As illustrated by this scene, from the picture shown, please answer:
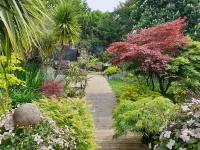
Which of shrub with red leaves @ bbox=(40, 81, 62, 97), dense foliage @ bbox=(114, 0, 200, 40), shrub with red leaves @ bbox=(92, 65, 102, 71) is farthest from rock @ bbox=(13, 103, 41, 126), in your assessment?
shrub with red leaves @ bbox=(92, 65, 102, 71)

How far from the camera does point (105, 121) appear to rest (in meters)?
7.06


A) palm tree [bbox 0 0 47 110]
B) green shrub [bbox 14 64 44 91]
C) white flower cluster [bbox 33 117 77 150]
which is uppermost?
palm tree [bbox 0 0 47 110]

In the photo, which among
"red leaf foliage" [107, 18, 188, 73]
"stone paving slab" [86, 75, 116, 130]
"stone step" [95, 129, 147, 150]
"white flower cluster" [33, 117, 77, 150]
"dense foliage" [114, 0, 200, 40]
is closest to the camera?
"white flower cluster" [33, 117, 77, 150]

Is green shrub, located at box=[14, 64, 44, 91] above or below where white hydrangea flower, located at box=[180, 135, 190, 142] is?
above

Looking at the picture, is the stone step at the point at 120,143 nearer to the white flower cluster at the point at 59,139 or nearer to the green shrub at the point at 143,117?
the green shrub at the point at 143,117

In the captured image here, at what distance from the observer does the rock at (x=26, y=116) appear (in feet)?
10.9

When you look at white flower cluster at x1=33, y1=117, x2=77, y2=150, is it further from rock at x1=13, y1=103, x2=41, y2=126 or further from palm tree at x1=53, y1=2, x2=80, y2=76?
palm tree at x1=53, y1=2, x2=80, y2=76

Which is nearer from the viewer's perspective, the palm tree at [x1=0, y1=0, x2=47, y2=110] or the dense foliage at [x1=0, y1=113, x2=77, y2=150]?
the palm tree at [x1=0, y1=0, x2=47, y2=110]

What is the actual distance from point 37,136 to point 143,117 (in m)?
1.77

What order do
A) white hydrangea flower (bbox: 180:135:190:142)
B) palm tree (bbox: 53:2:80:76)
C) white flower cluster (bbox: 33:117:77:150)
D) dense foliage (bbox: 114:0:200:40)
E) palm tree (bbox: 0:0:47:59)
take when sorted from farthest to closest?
dense foliage (bbox: 114:0:200:40), palm tree (bbox: 53:2:80:76), white flower cluster (bbox: 33:117:77:150), palm tree (bbox: 0:0:47:59), white hydrangea flower (bbox: 180:135:190:142)

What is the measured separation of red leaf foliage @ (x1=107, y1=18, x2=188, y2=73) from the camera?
7.50m

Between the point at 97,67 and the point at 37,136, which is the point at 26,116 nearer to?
the point at 37,136

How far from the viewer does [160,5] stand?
16391 mm

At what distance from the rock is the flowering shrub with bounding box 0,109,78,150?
59 mm
